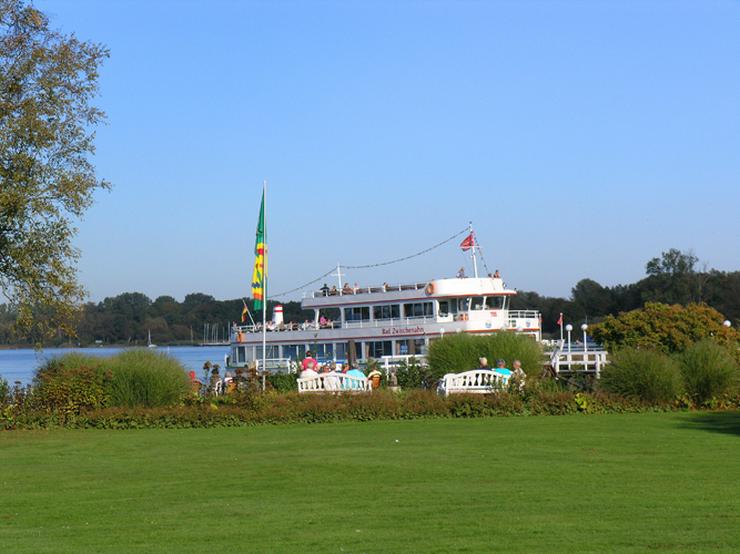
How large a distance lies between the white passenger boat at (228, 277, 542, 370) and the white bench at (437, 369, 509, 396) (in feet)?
→ 58.3

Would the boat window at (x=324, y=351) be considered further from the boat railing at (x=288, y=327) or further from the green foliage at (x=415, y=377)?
the green foliage at (x=415, y=377)

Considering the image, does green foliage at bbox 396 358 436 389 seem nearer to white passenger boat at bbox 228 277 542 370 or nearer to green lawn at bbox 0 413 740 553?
green lawn at bbox 0 413 740 553

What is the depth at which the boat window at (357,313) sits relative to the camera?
1777 inches

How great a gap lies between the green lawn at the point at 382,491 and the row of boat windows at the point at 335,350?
25.9 meters

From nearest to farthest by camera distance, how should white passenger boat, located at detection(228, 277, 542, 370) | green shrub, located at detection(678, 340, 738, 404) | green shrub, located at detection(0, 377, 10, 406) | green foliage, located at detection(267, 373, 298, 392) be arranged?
green shrub, located at detection(0, 377, 10, 406), green shrub, located at detection(678, 340, 738, 404), green foliage, located at detection(267, 373, 298, 392), white passenger boat, located at detection(228, 277, 542, 370)

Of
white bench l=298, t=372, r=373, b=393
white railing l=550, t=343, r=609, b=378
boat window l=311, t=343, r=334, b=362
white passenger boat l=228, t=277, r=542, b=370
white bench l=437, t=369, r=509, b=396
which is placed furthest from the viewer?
boat window l=311, t=343, r=334, b=362

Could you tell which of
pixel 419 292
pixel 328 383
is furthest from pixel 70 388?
pixel 419 292

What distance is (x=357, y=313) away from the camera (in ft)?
149

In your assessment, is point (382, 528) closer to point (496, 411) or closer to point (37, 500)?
point (37, 500)

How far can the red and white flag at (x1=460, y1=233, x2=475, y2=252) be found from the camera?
145 feet

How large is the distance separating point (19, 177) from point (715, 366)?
13.8 metres

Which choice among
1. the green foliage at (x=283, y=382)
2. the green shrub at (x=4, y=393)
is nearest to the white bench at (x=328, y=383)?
the green foliage at (x=283, y=382)

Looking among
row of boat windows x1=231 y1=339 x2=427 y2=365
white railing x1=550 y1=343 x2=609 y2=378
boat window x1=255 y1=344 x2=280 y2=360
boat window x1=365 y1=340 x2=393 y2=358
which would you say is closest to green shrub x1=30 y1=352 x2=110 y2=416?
white railing x1=550 y1=343 x2=609 y2=378

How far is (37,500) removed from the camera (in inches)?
424
